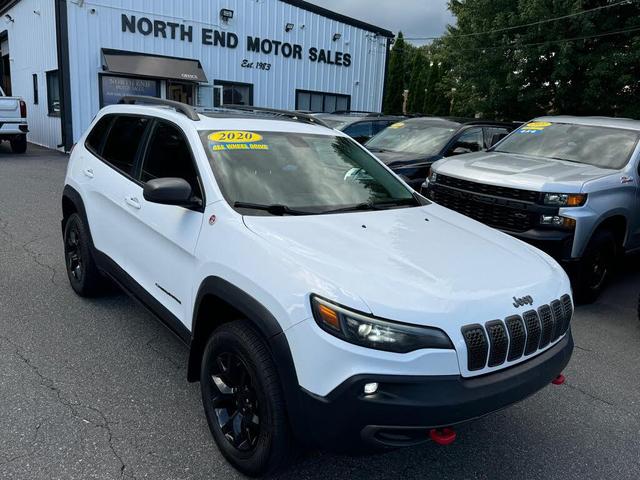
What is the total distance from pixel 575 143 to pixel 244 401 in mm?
5495

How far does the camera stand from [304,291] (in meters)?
2.19

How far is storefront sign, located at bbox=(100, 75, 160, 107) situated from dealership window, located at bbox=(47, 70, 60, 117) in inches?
62.4

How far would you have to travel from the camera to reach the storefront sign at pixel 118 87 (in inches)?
626

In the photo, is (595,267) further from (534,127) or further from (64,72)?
(64,72)

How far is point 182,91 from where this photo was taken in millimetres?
17547

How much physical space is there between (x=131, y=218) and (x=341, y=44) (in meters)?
18.2

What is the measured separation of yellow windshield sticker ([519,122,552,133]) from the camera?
274 inches

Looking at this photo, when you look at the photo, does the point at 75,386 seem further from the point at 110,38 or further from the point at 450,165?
the point at 110,38

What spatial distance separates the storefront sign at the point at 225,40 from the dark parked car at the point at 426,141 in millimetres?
10460

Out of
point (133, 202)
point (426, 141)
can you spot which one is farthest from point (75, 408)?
point (426, 141)

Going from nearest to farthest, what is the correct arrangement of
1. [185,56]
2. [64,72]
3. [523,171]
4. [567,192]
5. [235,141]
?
[235,141]
[567,192]
[523,171]
[64,72]
[185,56]

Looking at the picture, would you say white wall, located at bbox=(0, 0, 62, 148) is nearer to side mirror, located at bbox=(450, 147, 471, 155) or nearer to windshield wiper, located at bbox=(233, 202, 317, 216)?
side mirror, located at bbox=(450, 147, 471, 155)

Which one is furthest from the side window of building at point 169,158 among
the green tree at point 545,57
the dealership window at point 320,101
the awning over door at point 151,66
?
the dealership window at point 320,101

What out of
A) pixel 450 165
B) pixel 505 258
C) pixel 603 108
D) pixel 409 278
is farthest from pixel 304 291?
pixel 603 108
